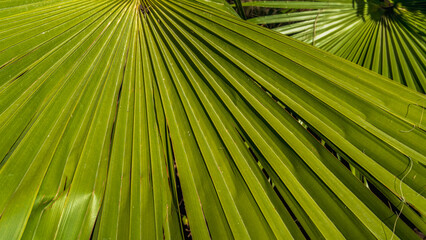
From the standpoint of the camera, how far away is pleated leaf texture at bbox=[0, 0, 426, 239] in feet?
2.02

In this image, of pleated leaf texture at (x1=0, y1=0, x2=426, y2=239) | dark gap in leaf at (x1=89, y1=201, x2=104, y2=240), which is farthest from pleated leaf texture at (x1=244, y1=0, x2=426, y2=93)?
dark gap in leaf at (x1=89, y1=201, x2=104, y2=240)

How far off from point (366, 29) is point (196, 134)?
1.27m

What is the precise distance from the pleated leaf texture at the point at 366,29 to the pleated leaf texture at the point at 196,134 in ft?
2.23

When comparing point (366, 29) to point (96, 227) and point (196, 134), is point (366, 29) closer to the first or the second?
point (196, 134)

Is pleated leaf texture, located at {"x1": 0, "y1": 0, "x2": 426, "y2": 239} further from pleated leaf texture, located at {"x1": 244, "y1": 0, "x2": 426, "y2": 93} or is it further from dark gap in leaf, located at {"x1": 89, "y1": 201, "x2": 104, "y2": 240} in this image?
pleated leaf texture, located at {"x1": 244, "y1": 0, "x2": 426, "y2": 93}

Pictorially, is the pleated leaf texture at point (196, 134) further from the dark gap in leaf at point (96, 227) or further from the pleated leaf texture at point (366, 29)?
the pleated leaf texture at point (366, 29)

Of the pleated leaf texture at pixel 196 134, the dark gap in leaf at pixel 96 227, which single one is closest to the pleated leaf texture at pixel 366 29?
the pleated leaf texture at pixel 196 134

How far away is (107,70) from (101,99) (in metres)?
0.12

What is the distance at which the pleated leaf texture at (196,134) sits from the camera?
0.61 meters

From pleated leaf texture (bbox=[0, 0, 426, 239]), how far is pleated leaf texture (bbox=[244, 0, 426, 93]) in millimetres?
680

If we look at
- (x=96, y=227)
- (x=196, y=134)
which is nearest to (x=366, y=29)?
(x=196, y=134)

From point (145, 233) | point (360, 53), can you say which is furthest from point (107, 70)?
point (360, 53)

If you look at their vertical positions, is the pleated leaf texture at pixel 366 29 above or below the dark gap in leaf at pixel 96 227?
above

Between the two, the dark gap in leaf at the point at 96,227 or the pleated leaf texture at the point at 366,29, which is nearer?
the dark gap in leaf at the point at 96,227
